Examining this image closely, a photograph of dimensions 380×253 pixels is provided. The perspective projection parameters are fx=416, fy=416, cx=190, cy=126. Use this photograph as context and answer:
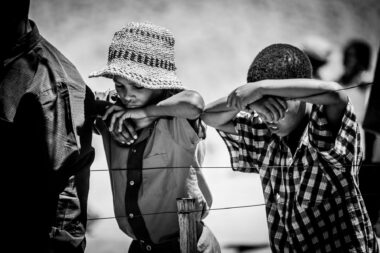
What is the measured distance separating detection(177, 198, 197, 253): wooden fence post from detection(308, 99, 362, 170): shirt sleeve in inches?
21.6

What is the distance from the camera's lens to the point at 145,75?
1778 millimetres

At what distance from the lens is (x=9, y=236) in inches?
55.0

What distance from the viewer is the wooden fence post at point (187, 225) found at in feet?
5.50

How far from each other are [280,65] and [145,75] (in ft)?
1.85

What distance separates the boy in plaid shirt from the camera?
1.57m

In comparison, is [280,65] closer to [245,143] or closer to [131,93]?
[245,143]

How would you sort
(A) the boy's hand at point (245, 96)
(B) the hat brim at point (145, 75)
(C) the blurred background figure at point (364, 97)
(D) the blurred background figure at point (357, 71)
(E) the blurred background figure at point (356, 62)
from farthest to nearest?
(E) the blurred background figure at point (356, 62), (D) the blurred background figure at point (357, 71), (C) the blurred background figure at point (364, 97), (B) the hat brim at point (145, 75), (A) the boy's hand at point (245, 96)

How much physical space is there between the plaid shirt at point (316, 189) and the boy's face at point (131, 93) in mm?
513

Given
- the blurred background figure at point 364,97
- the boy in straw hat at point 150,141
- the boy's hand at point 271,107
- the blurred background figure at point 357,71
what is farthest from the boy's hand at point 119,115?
the blurred background figure at point 357,71

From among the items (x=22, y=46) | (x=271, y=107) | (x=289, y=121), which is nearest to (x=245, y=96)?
(x=271, y=107)

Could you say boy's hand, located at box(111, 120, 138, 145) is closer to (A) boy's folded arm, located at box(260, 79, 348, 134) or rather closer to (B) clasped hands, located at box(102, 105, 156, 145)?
(B) clasped hands, located at box(102, 105, 156, 145)

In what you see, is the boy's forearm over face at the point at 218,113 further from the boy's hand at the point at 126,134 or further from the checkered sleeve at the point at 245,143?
the boy's hand at the point at 126,134

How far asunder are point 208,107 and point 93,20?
6.53 feet

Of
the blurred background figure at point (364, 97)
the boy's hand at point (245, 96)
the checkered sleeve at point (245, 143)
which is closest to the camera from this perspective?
the boy's hand at point (245, 96)
